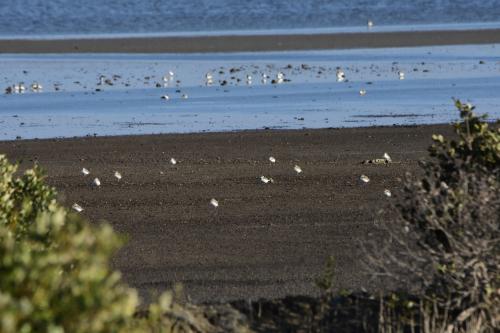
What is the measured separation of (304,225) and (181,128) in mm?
11334

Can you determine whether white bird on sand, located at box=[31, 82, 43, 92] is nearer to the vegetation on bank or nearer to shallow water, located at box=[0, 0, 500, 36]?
the vegetation on bank

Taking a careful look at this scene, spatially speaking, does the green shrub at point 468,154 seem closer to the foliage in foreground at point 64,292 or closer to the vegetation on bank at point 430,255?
the vegetation on bank at point 430,255

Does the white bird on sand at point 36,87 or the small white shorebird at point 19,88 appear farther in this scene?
the white bird on sand at point 36,87

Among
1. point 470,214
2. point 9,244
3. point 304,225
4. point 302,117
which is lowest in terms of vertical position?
point 302,117

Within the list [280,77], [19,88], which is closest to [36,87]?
[19,88]

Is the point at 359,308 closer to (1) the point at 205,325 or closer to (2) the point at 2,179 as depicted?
(1) the point at 205,325

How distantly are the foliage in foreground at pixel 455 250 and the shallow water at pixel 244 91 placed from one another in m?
16.6

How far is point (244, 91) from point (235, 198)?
17.0 m

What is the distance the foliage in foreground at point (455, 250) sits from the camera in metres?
7.58

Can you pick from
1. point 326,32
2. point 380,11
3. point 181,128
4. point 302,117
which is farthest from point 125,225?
point 380,11

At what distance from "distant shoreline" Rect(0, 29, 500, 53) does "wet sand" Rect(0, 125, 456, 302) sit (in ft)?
93.5

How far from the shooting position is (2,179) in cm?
875

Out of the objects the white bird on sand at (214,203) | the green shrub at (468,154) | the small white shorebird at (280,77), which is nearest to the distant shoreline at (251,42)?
the small white shorebird at (280,77)

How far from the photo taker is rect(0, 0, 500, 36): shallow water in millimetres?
69375
